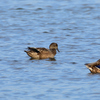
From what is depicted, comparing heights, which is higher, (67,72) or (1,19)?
(1,19)

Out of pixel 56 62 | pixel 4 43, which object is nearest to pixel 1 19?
pixel 4 43

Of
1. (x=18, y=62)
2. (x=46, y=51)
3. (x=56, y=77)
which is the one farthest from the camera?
(x=46, y=51)

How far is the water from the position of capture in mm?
9039

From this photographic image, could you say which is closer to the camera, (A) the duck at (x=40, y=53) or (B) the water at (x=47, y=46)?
(B) the water at (x=47, y=46)

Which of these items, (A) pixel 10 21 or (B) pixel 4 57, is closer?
(B) pixel 4 57

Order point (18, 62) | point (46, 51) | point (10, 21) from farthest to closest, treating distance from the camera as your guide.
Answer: point (10, 21)
point (46, 51)
point (18, 62)

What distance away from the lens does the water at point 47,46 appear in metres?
9.04

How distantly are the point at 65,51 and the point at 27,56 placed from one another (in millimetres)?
1465

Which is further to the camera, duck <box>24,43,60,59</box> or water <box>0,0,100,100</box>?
duck <box>24,43,60,59</box>

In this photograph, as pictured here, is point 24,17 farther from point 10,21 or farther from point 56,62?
point 56,62

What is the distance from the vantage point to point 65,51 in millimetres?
14109

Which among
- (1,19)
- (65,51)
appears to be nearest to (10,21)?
(1,19)

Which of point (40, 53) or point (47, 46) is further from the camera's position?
point (47, 46)

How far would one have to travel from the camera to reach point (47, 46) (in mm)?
15117
